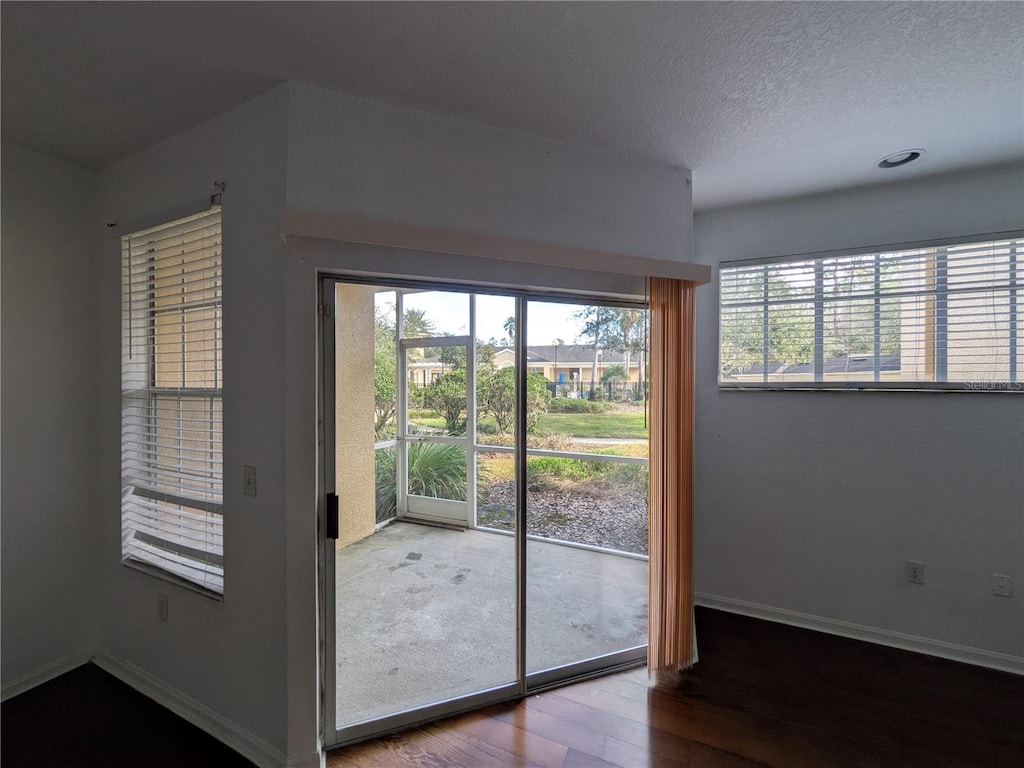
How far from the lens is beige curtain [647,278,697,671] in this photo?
228 centimetres

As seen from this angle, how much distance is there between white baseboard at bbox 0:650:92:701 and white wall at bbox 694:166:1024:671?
355 cm

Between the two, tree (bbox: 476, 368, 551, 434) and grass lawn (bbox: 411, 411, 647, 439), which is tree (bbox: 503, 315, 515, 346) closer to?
tree (bbox: 476, 368, 551, 434)

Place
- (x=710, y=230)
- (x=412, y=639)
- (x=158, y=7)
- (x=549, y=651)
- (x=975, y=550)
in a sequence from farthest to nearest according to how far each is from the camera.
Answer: (x=710, y=230), (x=975, y=550), (x=549, y=651), (x=412, y=639), (x=158, y=7)

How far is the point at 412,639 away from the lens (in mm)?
2004

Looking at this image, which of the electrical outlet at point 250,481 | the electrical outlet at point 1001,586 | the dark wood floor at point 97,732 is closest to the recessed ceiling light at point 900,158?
the electrical outlet at point 1001,586

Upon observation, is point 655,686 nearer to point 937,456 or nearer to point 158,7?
point 937,456

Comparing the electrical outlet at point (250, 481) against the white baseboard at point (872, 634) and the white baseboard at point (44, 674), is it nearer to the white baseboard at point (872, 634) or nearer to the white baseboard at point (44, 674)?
the white baseboard at point (44, 674)

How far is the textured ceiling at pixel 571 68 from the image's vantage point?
133 cm

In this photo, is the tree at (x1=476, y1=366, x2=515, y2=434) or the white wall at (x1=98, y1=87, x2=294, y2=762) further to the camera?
the tree at (x1=476, y1=366, x2=515, y2=434)

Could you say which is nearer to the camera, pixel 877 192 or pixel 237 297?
pixel 237 297

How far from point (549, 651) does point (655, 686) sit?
556mm

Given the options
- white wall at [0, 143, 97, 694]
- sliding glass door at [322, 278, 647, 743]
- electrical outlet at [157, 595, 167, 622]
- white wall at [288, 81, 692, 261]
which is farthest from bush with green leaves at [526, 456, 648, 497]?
white wall at [0, 143, 97, 694]

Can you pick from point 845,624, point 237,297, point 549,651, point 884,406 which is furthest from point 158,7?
point 845,624

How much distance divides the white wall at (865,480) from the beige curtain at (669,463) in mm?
875
